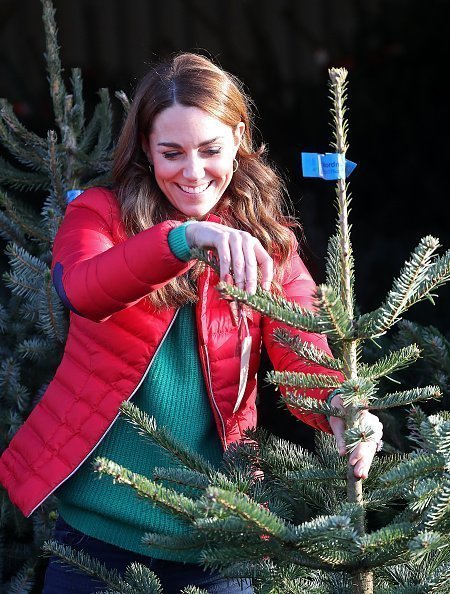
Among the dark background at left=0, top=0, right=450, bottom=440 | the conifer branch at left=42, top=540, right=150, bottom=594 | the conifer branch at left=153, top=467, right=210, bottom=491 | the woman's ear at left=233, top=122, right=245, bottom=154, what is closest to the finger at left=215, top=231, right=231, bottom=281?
the conifer branch at left=153, top=467, right=210, bottom=491

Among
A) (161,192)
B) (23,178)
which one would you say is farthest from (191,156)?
(23,178)

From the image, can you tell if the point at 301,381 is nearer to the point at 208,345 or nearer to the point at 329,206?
the point at 208,345

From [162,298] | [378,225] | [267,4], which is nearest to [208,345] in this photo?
[162,298]

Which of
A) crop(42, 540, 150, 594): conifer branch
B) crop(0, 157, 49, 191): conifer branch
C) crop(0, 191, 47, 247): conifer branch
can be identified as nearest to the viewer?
crop(42, 540, 150, 594): conifer branch

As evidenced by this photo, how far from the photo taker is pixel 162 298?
2.13 m

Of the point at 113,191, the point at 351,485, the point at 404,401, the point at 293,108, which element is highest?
the point at 293,108

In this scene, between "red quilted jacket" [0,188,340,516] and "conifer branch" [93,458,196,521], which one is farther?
"red quilted jacket" [0,188,340,516]

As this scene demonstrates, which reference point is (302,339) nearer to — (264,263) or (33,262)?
(264,263)

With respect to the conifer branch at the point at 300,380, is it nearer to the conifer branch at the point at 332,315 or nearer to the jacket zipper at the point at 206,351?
the conifer branch at the point at 332,315

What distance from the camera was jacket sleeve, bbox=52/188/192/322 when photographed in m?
1.80

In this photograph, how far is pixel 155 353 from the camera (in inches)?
83.9

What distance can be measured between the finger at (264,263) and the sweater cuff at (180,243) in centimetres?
12

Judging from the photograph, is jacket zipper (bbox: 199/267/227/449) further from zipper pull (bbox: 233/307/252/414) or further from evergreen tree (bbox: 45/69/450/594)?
evergreen tree (bbox: 45/69/450/594)

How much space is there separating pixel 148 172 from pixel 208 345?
17.1 inches
